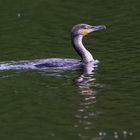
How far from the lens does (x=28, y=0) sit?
31188 millimetres

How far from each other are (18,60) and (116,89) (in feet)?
17.0

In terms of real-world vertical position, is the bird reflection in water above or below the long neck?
below

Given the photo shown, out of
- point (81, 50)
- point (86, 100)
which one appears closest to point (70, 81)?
point (86, 100)

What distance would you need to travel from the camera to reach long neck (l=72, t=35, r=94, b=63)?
19.7 metres

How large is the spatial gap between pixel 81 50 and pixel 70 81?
388 centimetres

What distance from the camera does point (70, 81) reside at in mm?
16531

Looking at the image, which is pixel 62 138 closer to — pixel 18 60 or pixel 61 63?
pixel 61 63

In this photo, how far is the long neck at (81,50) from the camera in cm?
1974

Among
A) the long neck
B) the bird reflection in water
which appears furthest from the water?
the long neck

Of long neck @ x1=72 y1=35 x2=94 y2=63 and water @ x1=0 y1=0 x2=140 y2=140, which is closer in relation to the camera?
water @ x1=0 y1=0 x2=140 y2=140

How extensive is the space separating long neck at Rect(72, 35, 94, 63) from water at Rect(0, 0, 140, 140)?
0.39m

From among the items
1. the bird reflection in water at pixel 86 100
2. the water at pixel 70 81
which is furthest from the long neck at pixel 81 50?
the bird reflection in water at pixel 86 100

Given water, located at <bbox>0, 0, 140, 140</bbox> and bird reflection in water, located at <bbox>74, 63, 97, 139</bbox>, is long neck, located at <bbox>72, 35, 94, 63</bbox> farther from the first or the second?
bird reflection in water, located at <bbox>74, 63, 97, 139</bbox>

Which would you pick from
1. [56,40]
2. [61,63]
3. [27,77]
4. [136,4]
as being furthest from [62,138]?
[136,4]
